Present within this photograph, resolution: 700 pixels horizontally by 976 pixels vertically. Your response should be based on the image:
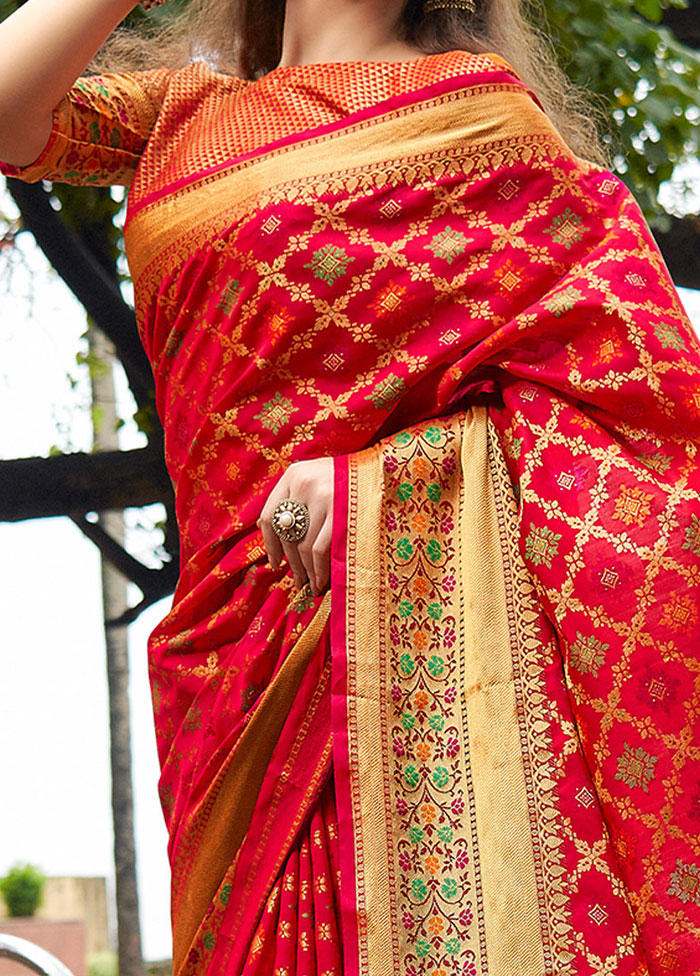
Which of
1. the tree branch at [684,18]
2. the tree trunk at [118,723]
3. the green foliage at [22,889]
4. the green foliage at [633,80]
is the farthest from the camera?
the green foliage at [22,889]

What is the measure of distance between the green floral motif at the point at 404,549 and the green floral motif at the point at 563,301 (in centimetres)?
31

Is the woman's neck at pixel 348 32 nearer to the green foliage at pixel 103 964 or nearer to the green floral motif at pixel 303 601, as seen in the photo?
the green floral motif at pixel 303 601

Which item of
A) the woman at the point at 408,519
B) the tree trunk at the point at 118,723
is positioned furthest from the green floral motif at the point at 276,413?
the tree trunk at the point at 118,723

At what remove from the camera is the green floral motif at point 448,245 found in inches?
58.1

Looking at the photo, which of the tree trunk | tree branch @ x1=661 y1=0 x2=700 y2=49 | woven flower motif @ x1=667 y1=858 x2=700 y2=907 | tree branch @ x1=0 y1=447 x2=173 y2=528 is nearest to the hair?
woven flower motif @ x1=667 y1=858 x2=700 y2=907

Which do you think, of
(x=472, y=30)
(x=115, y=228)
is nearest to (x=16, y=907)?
(x=115, y=228)

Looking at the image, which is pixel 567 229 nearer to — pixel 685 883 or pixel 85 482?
pixel 685 883

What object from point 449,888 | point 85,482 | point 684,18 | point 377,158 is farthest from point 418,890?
point 684,18

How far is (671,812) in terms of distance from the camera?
124cm

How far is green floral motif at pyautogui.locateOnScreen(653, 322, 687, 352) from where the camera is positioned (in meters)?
1.40

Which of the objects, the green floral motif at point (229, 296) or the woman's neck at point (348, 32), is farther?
the woman's neck at point (348, 32)

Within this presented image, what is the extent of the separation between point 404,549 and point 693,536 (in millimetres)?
313

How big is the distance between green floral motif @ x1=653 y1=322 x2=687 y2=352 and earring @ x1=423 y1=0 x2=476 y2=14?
0.65 meters

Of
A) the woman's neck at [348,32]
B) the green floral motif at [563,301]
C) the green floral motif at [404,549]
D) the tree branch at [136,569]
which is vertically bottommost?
the green floral motif at [404,549]
